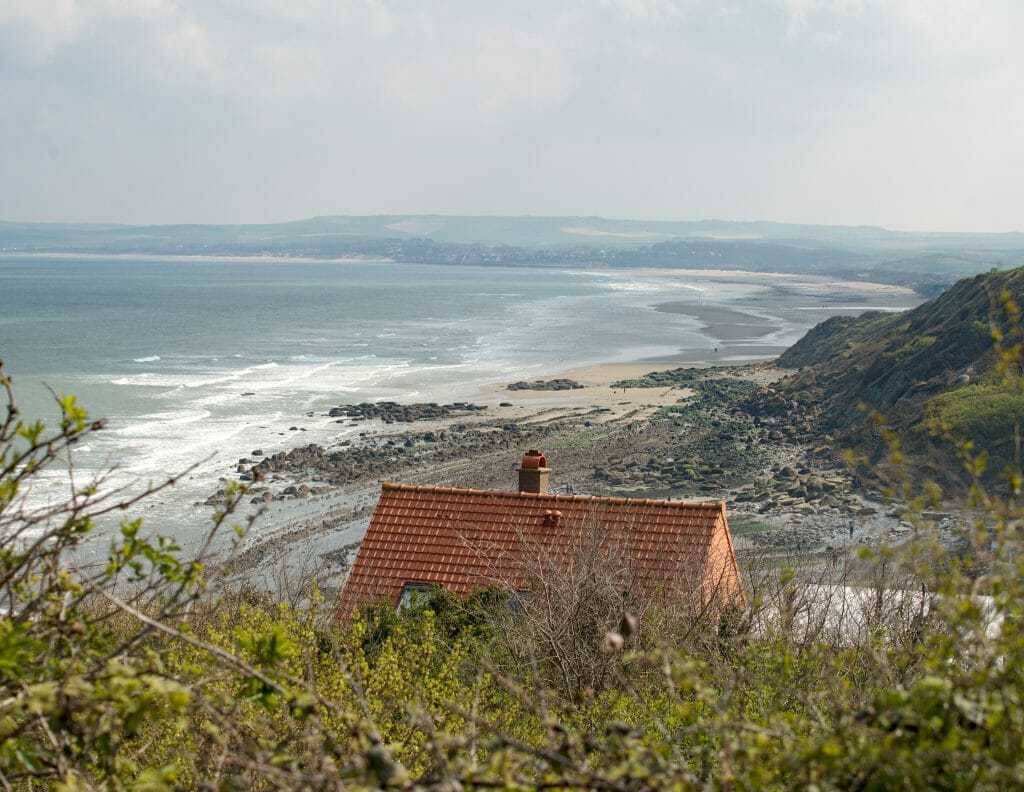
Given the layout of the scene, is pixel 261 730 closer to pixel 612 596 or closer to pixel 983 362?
pixel 612 596

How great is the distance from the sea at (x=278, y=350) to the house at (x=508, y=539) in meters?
5.89

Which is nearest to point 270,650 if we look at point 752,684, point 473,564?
point 752,684

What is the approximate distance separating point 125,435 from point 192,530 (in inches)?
610

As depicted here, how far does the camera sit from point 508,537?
17797mm

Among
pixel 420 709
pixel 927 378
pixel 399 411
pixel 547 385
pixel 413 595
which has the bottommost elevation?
pixel 547 385

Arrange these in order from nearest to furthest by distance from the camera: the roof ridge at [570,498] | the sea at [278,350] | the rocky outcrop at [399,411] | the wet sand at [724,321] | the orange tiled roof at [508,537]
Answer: the orange tiled roof at [508,537] < the roof ridge at [570,498] < the sea at [278,350] < the rocky outcrop at [399,411] < the wet sand at [724,321]

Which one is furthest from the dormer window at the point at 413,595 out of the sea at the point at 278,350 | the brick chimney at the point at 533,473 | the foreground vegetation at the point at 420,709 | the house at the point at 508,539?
the foreground vegetation at the point at 420,709

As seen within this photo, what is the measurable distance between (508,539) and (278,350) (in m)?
64.1

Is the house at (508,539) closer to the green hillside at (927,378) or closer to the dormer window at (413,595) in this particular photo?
the dormer window at (413,595)

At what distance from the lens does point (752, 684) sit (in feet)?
31.5

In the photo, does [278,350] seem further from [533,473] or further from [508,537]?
[508,537]

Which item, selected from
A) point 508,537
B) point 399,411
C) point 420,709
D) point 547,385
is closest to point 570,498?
point 508,537

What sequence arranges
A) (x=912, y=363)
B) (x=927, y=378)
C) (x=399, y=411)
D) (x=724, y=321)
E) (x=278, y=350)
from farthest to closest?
(x=724, y=321)
(x=278, y=350)
(x=399, y=411)
(x=912, y=363)
(x=927, y=378)

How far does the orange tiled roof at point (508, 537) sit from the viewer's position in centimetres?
1675
